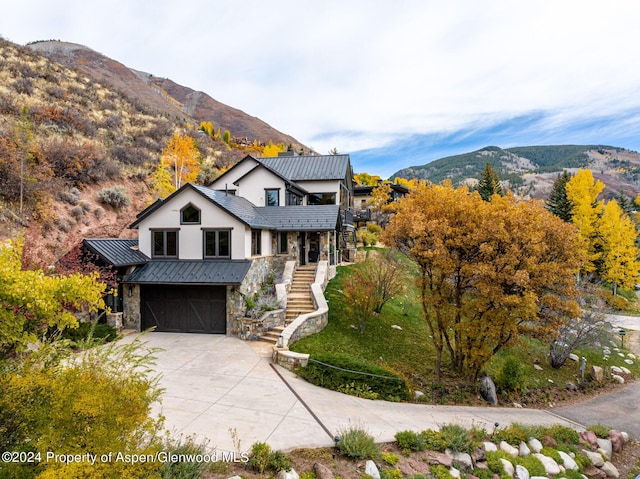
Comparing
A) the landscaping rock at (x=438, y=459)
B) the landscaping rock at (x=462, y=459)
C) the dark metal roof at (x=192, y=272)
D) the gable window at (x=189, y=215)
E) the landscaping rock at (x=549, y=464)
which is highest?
the gable window at (x=189, y=215)

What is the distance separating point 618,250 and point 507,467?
3365cm

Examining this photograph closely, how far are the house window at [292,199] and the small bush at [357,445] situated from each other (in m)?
19.7

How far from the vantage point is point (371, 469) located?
22.4ft

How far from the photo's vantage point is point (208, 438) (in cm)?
740

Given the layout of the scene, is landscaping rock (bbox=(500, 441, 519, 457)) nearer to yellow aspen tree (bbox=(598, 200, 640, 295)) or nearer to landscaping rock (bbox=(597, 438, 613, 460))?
landscaping rock (bbox=(597, 438, 613, 460))

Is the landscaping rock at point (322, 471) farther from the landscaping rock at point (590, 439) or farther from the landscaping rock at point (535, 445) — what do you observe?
the landscaping rock at point (590, 439)

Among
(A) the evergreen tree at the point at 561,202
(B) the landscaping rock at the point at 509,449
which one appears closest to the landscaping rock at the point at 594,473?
(B) the landscaping rock at the point at 509,449

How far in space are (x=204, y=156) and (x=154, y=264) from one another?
2943 cm

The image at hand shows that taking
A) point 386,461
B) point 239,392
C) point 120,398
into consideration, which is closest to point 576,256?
point 386,461

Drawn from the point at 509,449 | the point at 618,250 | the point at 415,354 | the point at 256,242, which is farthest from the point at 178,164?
the point at 618,250

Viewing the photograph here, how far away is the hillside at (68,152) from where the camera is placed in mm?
19812

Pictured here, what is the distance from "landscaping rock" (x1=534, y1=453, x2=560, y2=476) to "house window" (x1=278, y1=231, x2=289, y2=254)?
1618cm

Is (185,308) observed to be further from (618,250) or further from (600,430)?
(618,250)

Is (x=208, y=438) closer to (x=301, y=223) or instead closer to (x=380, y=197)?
(x=301, y=223)
